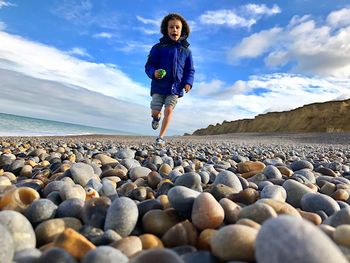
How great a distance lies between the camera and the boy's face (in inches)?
242

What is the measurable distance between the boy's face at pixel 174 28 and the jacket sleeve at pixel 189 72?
49 centimetres

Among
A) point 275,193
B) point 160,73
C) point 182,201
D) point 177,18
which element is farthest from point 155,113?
point 182,201

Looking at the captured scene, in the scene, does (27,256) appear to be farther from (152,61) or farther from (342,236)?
(152,61)

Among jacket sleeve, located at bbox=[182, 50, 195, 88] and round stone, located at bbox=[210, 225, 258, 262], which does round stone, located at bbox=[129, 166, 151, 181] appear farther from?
jacket sleeve, located at bbox=[182, 50, 195, 88]

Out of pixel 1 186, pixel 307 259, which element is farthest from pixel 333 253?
pixel 1 186

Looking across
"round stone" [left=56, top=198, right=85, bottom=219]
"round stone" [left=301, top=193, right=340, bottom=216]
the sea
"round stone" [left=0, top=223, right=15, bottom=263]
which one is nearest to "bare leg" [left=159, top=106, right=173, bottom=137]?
"round stone" [left=301, top=193, right=340, bottom=216]

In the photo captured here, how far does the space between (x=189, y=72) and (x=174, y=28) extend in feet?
2.91

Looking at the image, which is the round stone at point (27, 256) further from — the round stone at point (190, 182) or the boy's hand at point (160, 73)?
the boy's hand at point (160, 73)

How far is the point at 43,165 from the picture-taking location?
2943 millimetres

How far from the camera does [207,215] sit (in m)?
1.25

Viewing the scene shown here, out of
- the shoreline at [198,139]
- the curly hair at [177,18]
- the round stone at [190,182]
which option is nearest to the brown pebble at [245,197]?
the round stone at [190,182]

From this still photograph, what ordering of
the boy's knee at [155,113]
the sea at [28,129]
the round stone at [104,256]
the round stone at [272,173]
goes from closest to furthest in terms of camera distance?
the round stone at [104,256]
the round stone at [272,173]
the boy's knee at [155,113]
the sea at [28,129]

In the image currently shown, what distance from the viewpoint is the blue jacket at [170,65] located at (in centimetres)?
629

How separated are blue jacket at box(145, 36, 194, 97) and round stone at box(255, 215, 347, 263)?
5.54 m
